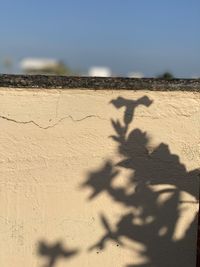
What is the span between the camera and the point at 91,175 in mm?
3381

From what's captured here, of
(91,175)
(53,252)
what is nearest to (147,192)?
(91,175)

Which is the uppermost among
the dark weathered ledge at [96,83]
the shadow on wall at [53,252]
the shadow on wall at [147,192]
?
the dark weathered ledge at [96,83]

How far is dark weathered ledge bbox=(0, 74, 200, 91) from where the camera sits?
324 centimetres

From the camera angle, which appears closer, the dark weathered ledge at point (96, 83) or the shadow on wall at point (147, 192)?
the dark weathered ledge at point (96, 83)

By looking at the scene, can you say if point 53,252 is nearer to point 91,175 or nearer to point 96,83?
point 91,175

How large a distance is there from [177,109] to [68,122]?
718mm

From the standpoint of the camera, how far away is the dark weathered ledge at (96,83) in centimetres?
324

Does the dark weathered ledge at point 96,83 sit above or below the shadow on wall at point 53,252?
above

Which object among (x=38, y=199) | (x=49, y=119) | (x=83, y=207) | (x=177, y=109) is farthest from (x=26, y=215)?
(x=177, y=109)

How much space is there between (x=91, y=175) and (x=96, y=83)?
0.57 m

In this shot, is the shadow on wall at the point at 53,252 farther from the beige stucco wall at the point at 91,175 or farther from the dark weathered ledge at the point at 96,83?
the dark weathered ledge at the point at 96,83

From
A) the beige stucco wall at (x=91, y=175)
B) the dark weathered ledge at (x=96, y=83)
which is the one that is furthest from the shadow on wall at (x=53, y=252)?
the dark weathered ledge at (x=96, y=83)

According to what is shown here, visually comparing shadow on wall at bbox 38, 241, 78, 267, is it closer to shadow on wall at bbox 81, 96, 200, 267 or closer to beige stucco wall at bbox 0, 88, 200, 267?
beige stucco wall at bbox 0, 88, 200, 267

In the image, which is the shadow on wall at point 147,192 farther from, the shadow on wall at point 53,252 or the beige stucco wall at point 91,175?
the shadow on wall at point 53,252
